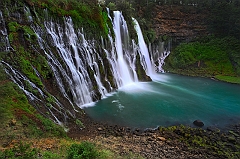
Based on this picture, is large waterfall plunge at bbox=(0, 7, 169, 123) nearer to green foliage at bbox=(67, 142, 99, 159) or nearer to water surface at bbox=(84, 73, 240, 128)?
water surface at bbox=(84, 73, 240, 128)

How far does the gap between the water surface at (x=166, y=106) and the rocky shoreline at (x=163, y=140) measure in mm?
1151

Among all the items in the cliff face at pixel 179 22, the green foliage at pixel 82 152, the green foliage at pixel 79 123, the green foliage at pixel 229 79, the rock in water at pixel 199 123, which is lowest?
the rock in water at pixel 199 123

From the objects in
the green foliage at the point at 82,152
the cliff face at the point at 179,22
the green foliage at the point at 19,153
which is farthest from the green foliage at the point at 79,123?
the cliff face at the point at 179,22

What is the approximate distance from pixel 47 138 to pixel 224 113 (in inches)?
583

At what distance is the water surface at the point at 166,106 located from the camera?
14.5 metres

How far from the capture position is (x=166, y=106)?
17391mm

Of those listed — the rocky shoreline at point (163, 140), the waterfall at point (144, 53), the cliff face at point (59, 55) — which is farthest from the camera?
the waterfall at point (144, 53)

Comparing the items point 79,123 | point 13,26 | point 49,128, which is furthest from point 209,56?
point 49,128

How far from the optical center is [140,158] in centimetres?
873

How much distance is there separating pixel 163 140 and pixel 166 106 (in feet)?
20.7

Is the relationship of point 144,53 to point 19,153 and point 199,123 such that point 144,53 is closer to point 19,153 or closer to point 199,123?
point 199,123

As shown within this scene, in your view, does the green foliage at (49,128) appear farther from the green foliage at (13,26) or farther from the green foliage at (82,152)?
the green foliage at (13,26)

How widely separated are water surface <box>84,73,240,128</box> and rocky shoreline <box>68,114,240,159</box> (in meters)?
1.15

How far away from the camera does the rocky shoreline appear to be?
9.91m
